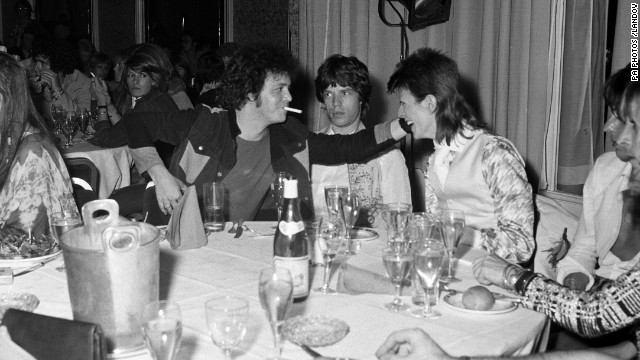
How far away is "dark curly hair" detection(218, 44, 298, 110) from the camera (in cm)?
284

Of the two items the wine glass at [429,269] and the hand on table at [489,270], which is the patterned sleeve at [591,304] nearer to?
the hand on table at [489,270]

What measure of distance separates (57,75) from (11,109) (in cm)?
390

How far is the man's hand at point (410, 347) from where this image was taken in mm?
1221

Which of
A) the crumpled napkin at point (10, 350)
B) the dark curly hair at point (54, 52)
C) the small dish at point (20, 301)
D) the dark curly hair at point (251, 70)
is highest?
the dark curly hair at point (54, 52)

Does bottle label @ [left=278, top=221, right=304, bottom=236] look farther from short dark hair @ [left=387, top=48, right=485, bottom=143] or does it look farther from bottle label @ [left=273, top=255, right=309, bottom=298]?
short dark hair @ [left=387, top=48, right=485, bottom=143]

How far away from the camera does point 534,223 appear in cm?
243

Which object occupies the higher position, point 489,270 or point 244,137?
point 244,137

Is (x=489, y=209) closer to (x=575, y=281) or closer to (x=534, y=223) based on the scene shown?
(x=534, y=223)

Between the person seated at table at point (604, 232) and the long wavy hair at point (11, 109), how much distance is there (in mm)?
1922

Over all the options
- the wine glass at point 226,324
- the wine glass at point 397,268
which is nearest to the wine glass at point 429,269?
the wine glass at point 397,268

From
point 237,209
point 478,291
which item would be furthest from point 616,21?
point 478,291

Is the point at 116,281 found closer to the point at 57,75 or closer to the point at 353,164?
the point at 353,164

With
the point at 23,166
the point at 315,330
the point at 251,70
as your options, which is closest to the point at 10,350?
the point at 315,330

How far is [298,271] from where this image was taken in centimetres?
154
